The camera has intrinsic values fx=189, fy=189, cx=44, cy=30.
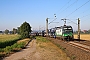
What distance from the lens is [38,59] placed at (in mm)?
14367

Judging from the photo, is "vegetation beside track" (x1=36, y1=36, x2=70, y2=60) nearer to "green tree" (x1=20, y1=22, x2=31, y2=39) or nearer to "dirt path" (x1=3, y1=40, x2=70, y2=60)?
"dirt path" (x1=3, y1=40, x2=70, y2=60)

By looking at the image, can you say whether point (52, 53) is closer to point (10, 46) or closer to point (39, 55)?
point (39, 55)

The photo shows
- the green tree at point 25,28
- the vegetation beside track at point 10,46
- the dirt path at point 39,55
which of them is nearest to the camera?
the dirt path at point 39,55

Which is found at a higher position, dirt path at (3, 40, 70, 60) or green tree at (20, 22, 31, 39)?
green tree at (20, 22, 31, 39)

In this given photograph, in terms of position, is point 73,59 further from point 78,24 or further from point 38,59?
point 78,24

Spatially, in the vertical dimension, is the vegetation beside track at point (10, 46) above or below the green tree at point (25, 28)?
below

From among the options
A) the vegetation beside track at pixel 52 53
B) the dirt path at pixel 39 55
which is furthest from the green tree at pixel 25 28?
the dirt path at pixel 39 55

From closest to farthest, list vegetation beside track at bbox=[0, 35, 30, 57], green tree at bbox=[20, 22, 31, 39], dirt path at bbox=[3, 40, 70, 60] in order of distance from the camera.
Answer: dirt path at bbox=[3, 40, 70, 60] < vegetation beside track at bbox=[0, 35, 30, 57] < green tree at bbox=[20, 22, 31, 39]

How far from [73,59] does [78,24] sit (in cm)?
3559

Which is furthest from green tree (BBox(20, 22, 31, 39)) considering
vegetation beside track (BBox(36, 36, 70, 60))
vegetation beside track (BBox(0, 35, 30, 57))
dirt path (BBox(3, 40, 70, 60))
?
dirt path (BBox(3, 40, 70, 60))

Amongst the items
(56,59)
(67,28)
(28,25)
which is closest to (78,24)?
(67,28)

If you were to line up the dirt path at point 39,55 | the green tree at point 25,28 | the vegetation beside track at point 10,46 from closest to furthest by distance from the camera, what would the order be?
the dirt path at point 39,55
the vegetation beside track at point 10,46
the green tree at point 25,28

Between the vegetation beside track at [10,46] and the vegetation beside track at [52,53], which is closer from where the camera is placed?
the vegetation beside track at [52,53]

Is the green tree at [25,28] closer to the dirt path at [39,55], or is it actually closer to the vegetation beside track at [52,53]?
the vegetation beside track at [52,53]
